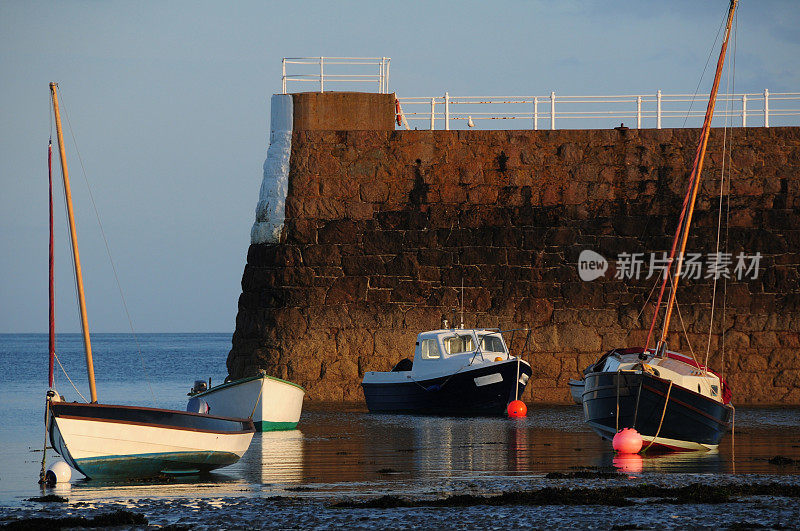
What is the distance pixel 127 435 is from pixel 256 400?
7.04m

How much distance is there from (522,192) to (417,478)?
13.7m

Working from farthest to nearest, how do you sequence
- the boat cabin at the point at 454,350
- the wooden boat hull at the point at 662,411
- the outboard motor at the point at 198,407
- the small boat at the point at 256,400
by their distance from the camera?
1. the boat cabin at the point at 454,350
2. the small boat at the point at 256,400
3. the wooden boat hull at the point at 662,411
4. the outboard motor at the point at 198,407

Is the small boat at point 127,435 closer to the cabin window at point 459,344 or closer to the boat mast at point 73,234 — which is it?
the boat mast at point 73,234

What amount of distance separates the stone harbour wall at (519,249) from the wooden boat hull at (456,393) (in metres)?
1.32

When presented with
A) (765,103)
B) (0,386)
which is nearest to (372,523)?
(765,103)

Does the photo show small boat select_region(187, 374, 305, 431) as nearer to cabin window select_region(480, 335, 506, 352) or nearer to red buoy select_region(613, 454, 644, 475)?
cabin window select_region(480, 335, 506, 352)

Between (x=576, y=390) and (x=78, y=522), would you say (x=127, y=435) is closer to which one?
(x=78, y=522)

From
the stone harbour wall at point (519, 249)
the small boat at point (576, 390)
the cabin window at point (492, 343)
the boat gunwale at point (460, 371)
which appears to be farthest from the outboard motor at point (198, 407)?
the small boat at point (576, 390)

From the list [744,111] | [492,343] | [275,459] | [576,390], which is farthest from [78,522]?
[744,111]

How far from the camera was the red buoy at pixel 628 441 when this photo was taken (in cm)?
1634

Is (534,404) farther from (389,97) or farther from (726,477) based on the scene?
(726,477)

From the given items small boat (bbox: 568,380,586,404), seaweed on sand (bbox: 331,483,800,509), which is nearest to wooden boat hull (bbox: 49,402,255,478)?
seaweed on sand (bbox: 331,483,800,509)

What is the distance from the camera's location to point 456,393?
24438mm

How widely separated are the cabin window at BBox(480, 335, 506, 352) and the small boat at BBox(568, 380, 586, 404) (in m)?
1.80
